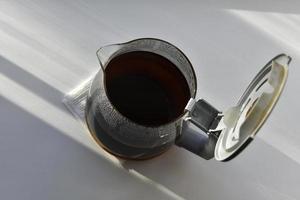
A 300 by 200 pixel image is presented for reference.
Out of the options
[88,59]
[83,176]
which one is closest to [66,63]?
[88,59]

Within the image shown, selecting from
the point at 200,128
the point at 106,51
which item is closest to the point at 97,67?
the point at 106,51

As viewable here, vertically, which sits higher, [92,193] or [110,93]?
[110,93]

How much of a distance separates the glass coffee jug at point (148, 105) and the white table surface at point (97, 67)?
0.13ft

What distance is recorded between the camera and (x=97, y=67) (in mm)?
685

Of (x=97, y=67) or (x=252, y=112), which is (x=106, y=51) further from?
(x=252, y=112)

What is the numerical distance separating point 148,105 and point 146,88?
2cm

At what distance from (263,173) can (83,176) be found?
0.75ft

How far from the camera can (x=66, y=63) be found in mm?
679

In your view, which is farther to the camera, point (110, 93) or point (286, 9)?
point (286, 9)

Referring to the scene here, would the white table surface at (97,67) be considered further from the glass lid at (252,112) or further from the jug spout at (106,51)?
the glass lid at (252,112)

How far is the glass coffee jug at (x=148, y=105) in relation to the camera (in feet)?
1.92

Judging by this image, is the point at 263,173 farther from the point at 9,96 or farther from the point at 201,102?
the point at 9,96

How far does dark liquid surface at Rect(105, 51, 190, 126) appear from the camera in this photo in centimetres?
62

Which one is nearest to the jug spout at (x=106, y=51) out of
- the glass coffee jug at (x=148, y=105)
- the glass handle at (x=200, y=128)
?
the glass coffee jug at (x=148, y=105)
